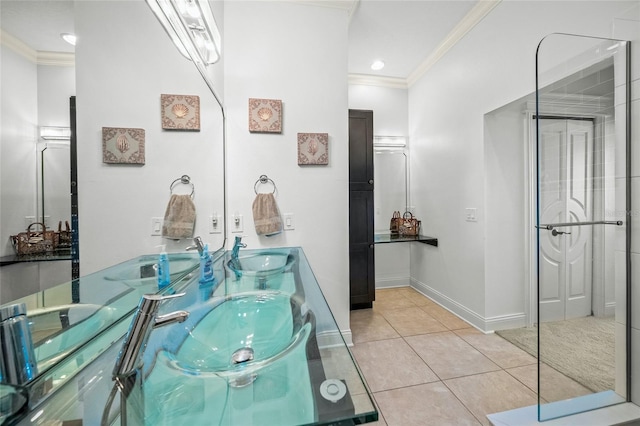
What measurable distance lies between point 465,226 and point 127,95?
8.98ft

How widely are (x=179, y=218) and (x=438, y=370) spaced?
6.51ft

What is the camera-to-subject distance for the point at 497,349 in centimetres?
202

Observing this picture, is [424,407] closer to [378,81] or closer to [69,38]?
[69,38]

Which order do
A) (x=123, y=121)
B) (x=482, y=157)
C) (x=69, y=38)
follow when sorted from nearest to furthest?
1. (x=69, y=38)
2. (x=123, y=121)
3. (x=482, y=157)

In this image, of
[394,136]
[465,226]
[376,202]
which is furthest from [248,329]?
[394,136]

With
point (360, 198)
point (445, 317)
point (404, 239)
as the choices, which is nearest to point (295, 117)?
point (360, 198)

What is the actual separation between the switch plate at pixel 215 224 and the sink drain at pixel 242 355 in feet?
3.18

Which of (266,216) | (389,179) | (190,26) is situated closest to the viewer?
(190,26)

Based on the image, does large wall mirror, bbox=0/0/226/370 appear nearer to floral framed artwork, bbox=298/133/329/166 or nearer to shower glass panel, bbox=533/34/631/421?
floral framed artwork, bbox=298/133/329/166

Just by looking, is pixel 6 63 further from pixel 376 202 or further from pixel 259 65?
pixel 376 202

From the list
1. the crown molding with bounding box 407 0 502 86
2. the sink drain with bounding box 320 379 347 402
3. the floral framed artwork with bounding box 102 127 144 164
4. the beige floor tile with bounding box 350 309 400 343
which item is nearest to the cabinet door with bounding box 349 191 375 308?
the beige floor tile with bounding box 350 309 400 343

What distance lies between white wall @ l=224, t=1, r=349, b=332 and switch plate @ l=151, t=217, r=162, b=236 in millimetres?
977

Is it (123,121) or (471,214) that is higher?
(123,121)

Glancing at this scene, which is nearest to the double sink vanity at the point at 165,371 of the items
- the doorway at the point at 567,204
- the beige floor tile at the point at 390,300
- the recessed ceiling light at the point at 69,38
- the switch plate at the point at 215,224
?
the recessed ceiling light at the point at 69,38
